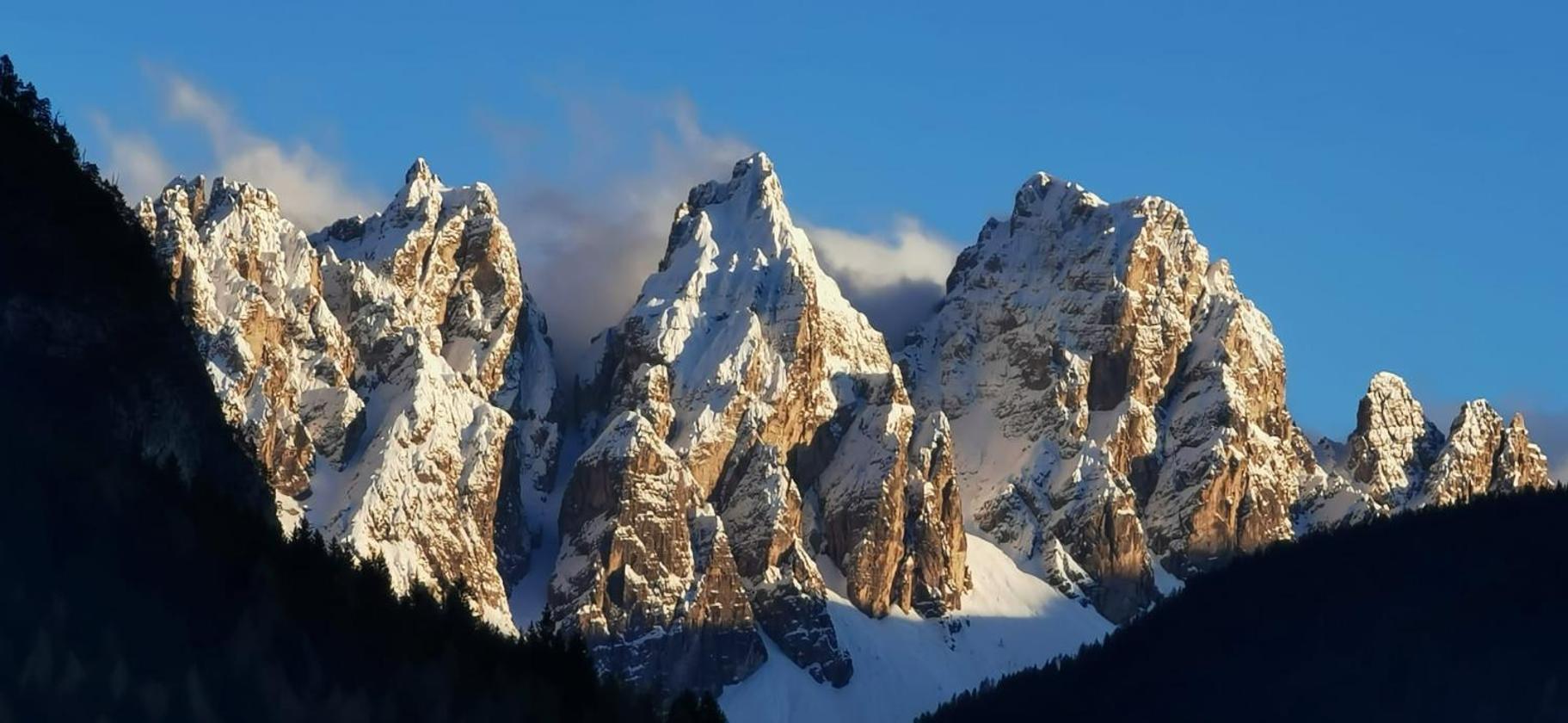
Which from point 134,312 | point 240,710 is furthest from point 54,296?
point 240,710

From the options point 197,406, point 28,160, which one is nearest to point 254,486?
point 197,406

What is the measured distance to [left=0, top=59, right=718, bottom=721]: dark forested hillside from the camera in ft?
454

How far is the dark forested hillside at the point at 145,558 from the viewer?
13838 centimetres

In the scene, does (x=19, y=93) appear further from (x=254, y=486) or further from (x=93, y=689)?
(x=93, y=689)

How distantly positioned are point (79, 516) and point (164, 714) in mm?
13147

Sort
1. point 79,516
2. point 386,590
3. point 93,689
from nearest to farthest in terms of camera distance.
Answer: point 93,689 → point 79,516 → point 386,590

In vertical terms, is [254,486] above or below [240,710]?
above

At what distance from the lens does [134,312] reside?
16450cm

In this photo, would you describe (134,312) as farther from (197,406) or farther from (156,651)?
(156,651)

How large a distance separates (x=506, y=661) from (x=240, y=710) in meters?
30.8

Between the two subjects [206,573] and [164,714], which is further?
[206,573]

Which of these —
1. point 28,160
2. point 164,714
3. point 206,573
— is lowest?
point 164,714

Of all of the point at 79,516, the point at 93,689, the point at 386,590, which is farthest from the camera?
the point at 386,590

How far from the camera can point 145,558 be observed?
490 feet
